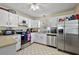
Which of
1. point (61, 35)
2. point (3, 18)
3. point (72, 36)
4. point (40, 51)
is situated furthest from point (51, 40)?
point (3, 18)

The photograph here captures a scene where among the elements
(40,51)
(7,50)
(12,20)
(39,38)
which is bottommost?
(40,51)

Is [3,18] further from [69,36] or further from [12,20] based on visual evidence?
[69,36]

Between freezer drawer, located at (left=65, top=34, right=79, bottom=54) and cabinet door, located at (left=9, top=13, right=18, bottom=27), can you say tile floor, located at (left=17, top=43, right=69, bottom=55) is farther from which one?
cabinet door, located at (left=9, top=13, right=18, bottom=27)

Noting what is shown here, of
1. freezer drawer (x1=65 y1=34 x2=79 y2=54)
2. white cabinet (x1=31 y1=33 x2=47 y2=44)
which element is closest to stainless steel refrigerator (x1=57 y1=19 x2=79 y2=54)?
freezer drawer (x1=65 y1=34 x2=79 y2=54)

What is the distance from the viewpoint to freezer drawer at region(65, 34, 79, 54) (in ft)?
10.5

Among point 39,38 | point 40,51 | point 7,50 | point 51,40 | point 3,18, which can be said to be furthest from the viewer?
point 39,38

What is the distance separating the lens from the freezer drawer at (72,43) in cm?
319

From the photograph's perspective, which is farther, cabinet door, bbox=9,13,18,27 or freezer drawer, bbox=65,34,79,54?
cabinet door, bbox=9,13,18,27

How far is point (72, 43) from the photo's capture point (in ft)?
10.9

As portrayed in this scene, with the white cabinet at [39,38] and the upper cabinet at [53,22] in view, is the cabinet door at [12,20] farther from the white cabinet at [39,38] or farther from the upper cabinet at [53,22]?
the upper cabinet at [53,22]

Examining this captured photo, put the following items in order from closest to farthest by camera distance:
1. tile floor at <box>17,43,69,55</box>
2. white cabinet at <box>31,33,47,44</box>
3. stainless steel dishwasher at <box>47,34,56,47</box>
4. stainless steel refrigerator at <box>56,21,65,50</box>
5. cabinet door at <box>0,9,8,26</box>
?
cabinet door at <box>0,9,8,26</box>, tile floor at <box>17,43,69,55</box>, stainless steel refrigerator at <box>56,21,65,50</box>, stainless steel dishwasher at <box>47,34,56,47</box>, white cabinet at <box>31,33,47,44</box>

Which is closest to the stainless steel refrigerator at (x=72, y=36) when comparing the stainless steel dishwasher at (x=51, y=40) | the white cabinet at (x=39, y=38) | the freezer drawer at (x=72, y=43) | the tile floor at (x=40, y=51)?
the freezer drawer at (x=72, y=43)

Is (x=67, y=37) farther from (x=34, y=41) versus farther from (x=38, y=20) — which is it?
(x=38, y=20)
